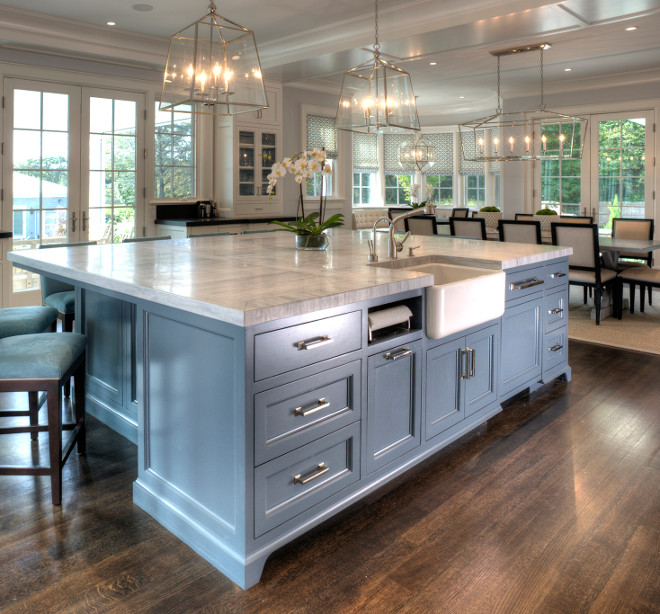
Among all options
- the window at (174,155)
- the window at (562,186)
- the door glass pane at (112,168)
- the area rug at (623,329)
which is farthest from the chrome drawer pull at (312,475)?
the window at (562,186)

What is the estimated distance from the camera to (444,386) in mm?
2555

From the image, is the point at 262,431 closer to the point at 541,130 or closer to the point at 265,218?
the point at 541,130

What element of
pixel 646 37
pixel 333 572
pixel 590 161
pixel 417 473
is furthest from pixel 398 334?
pixel 590 161

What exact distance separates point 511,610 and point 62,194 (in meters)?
5.66

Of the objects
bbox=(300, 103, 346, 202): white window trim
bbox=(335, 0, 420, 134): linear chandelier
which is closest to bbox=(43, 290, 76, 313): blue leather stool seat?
bbox=(335, 0, 420, 134): linear chandelier

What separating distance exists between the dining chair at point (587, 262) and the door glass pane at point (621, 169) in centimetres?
282

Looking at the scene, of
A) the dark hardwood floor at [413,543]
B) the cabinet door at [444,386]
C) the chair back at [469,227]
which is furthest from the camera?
the chair back at [469,227]

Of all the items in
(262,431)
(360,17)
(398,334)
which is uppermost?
(360,17)

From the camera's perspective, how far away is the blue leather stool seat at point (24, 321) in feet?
8.86

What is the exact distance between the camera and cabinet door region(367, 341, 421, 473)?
7.09 feet

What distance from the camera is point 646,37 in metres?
5.68

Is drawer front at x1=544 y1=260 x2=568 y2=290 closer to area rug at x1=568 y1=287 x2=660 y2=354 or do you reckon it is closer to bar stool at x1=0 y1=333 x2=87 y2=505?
area rug at x1=568 y1=287 x2=660 y2=354

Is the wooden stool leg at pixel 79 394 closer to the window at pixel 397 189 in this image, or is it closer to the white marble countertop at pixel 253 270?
the white marble countertop at pixel 253 270

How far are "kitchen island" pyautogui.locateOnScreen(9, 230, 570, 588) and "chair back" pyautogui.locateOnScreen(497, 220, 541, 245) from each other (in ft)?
10.3
